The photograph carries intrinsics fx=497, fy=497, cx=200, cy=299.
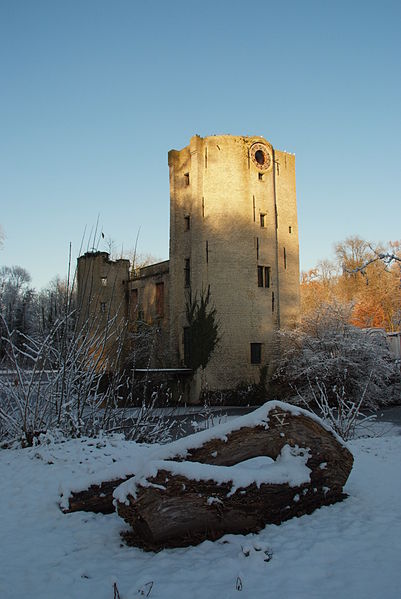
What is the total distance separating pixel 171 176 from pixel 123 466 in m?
23.2

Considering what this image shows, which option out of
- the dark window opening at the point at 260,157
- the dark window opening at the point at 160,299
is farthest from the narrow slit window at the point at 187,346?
the dark window opening at the point at 260,157

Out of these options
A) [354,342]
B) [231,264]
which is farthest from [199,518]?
Result: [231,264]

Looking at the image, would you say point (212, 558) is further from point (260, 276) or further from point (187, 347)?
point (260, 276)

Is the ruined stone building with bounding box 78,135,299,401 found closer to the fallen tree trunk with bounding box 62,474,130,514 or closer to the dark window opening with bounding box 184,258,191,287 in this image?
the dark window opening with bounding box 184,258,191,287

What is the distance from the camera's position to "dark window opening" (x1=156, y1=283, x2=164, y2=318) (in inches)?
1075

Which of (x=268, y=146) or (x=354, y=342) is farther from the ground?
(x=268, y=146)

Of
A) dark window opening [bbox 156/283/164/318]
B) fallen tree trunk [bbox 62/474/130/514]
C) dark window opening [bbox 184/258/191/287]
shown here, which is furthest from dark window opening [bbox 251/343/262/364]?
fallen tree trunk [bbox 62/474/130/514]

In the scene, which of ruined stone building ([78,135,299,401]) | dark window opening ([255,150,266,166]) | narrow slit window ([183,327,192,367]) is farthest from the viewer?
dark window opening ([255,150,266,166])

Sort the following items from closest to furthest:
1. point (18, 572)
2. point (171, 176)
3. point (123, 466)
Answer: point (18, 572)
point (123, 466)
point (171, 176)

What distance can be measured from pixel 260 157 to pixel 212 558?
81.3 feet

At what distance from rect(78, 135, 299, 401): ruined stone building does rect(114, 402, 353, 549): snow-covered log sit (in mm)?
18288

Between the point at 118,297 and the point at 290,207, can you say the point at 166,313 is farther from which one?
the point at 290,207

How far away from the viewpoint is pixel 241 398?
80.3 ft

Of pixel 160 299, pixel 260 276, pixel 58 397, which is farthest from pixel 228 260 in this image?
pixel 58 397
